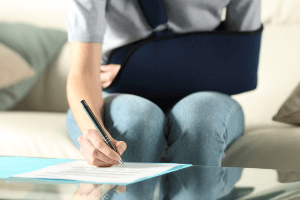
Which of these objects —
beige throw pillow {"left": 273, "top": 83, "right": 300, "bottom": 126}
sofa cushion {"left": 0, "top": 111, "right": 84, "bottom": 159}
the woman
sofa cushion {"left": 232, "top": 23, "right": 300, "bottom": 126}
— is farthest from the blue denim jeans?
sofa cushion {"left": 232, "top": 23, "right": 300, "bottom": 126}

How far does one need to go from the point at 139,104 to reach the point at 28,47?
0.85 m

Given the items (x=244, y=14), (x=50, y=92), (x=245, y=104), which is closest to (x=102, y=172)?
(x=244, y=14)

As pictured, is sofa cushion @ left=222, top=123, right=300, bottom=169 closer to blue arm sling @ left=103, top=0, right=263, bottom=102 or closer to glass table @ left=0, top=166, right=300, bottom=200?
blue arm sling @ left=103, top=0, right=263, bottom=102

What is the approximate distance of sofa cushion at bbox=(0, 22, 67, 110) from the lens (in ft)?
4.00

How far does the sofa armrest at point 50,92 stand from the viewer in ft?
4.31

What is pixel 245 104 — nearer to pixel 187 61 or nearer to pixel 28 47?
pixel 187 61

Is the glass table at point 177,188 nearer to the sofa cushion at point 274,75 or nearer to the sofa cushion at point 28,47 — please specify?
the sofa cushion at point 274,75

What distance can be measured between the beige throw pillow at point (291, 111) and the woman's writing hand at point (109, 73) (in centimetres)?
52

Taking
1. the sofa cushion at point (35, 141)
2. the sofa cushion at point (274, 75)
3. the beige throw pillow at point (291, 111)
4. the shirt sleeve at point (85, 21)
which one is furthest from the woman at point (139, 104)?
the sofa cushion at point (274, 75)

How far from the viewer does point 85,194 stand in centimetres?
33

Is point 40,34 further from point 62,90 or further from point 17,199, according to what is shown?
point 17,199

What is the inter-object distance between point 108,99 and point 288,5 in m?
0.92

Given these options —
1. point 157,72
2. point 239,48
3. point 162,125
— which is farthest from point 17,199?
point 239,48

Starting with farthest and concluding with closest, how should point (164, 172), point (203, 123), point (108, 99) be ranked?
point (108, 99) < point (203, 123) < point (164, 172)
